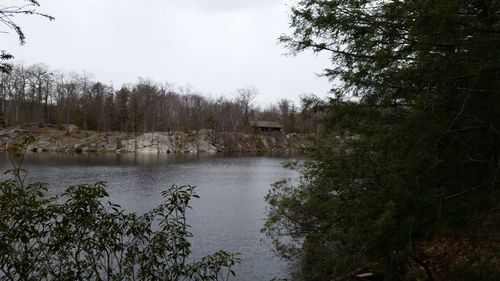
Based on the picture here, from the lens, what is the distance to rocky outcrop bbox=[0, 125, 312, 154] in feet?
219

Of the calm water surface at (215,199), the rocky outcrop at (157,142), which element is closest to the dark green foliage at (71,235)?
the calm water surface at (215,199)

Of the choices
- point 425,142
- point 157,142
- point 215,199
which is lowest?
point 215,199

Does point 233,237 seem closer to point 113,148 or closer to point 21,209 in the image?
point 21,209

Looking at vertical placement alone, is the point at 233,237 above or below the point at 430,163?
below

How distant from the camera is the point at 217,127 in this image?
87562mm

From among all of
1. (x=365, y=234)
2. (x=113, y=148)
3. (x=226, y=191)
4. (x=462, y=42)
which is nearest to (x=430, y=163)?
(x=365, y=234)

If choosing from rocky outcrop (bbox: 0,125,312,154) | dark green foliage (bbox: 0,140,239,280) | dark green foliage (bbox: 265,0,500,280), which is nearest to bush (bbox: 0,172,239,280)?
dark green foliage (bbox: 0,140,239,280)

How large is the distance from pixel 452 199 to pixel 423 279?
347cm

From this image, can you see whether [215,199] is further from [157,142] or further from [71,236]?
[157,142]

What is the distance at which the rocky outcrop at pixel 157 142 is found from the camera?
66.8 metres

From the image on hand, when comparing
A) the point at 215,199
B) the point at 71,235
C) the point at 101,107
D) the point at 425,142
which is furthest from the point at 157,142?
the point at 425,142

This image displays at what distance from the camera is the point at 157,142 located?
7412 centimetres

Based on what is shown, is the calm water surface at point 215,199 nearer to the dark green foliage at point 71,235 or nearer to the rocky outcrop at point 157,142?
the dark green foliage at point 71,235

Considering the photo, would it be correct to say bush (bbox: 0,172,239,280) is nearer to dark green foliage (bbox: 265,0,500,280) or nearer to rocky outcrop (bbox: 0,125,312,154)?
dark green foliage (bbox: 265,0,500,280)
